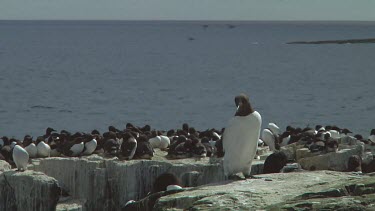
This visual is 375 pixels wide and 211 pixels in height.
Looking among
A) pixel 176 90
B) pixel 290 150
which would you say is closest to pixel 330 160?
pixel 290 150

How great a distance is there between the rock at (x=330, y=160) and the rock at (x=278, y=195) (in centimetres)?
557

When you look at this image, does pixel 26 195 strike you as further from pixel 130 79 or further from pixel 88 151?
pixel 130 79

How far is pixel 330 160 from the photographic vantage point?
687 inches

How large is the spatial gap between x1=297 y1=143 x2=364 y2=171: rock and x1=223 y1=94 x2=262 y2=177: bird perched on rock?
15.1ft

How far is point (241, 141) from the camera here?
12.4 m

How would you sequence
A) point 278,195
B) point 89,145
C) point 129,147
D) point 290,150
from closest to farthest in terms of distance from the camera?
point 278,195, point 129,147, point 89,145, point 290,150

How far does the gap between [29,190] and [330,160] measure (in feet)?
19.4

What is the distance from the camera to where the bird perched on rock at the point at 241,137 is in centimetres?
1222

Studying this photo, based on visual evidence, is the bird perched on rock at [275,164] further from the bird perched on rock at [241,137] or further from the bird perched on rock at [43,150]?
the bird perched on rock at [43,150]

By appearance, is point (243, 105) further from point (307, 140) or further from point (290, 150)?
point (307, 140)

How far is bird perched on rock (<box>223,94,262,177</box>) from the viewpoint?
12.2 metres

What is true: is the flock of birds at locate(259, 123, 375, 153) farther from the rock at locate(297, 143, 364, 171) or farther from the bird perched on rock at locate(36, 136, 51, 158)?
the bird perched on rock at locate(36, 136, 51, 158)

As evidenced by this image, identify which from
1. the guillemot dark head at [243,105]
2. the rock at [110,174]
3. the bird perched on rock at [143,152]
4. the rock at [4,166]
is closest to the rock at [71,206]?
the rock at [110,174]

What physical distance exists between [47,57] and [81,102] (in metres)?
51.2
